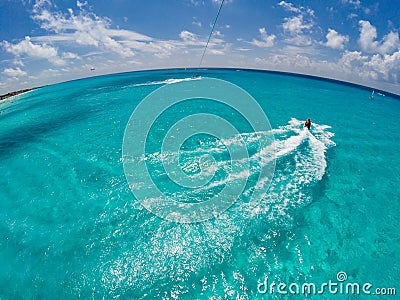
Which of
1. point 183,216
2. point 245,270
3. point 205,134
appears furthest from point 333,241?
point 205,134

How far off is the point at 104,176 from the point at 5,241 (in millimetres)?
7884

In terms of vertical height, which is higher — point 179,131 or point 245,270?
point 179,131

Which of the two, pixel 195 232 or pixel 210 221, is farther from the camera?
pixel 210 221

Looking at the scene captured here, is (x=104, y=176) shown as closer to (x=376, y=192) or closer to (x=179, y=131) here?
(x=179, y=131)

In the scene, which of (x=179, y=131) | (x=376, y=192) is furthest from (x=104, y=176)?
(x=376, y=192)

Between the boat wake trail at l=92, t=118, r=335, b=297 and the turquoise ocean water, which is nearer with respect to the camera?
the turquoise ocean water

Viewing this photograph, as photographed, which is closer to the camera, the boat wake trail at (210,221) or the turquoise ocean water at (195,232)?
the turquoise ocean water at (195,232)

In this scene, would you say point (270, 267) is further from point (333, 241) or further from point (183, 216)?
point (183, 216)

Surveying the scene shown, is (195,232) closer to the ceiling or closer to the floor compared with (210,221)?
closer to the floor

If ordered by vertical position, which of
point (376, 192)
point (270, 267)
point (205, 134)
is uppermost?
point (205, 134)

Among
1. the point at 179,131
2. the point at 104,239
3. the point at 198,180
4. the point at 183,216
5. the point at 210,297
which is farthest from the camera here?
the point at 179,131

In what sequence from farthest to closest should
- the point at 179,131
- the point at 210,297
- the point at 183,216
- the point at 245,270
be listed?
the point at 179,131 < the point at 183,216 < the point at 245,270 < the point at 210,297

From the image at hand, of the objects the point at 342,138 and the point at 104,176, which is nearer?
the point at 104,176

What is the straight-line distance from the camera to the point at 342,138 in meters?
29.8
